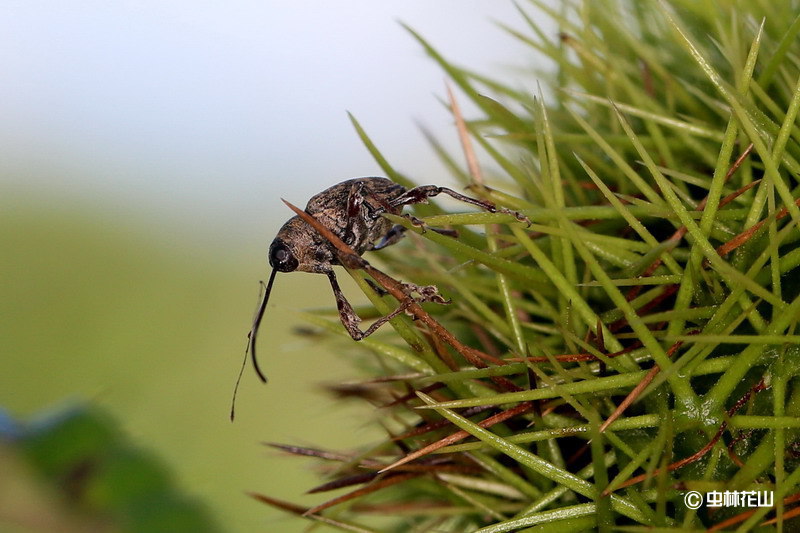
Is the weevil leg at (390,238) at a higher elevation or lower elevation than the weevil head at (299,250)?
lower

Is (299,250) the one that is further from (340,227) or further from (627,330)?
(627,330)

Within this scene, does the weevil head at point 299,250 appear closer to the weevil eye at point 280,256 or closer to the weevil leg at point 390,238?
the weevil eye at point 280,256

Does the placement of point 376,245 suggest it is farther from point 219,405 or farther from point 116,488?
point 219,405

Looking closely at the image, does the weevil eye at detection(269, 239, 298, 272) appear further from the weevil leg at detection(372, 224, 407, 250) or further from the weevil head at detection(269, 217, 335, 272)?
the weevil leg at detection(372, 224, 407, 250)

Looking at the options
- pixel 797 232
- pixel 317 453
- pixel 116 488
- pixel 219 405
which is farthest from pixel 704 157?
pixel 219 405

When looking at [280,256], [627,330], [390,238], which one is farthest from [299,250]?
[627,330]

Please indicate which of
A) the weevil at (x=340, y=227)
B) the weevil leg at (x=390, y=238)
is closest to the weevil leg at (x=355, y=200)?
the weevil at (x=340, y=227)

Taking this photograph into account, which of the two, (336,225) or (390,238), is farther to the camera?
(390,238)

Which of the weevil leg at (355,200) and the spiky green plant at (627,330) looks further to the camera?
the weevil leg at (355,200)
